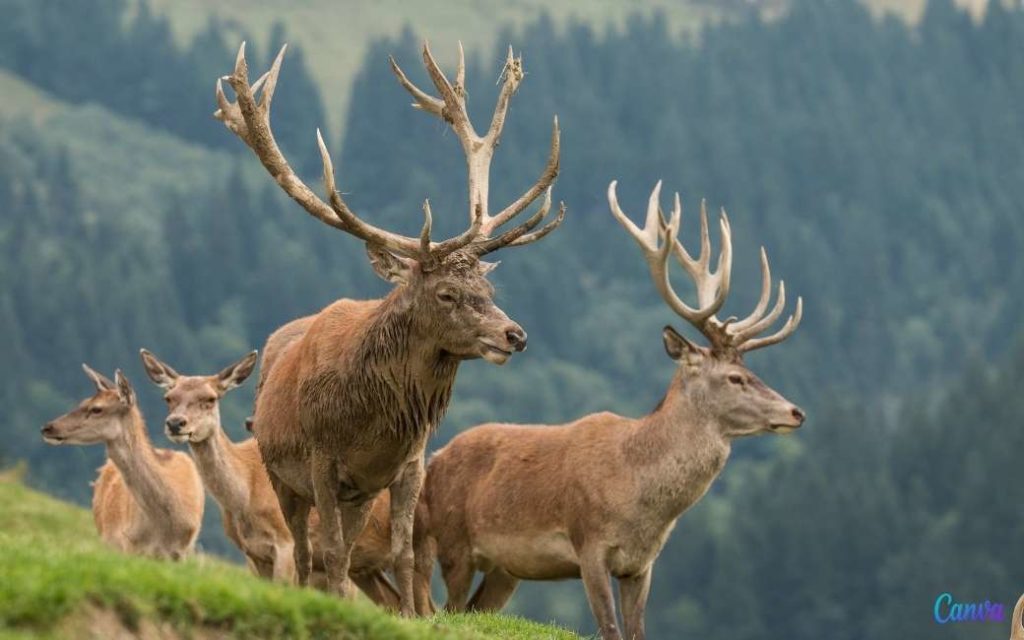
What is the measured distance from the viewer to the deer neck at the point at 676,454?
46.7ft

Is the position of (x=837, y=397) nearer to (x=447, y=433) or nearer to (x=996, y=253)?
(x=447, y=433)

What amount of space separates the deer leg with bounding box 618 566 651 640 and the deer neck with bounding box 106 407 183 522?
3710mm

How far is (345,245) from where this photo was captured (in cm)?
15612

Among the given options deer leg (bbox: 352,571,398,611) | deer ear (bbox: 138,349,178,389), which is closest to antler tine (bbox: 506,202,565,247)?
deer leg (bbox: 352,571,398,611)

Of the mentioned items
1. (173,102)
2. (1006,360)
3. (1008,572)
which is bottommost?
(1008,572)

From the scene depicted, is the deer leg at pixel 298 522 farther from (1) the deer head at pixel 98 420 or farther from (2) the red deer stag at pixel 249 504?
(1) the deer head at pixel 98 420

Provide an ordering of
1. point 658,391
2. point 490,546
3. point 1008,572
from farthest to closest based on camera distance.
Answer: point 658,391, point 1008,572, point 490,546

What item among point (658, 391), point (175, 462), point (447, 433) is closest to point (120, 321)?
point (447, 433)

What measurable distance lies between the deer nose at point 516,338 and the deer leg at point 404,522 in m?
1.19

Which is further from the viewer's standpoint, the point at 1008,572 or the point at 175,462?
the point at 1008,572

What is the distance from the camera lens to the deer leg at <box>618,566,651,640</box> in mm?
13930

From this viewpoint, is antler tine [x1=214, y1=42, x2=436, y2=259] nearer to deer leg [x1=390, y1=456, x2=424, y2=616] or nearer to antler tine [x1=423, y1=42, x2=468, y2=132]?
antler tine [x1=423, y1=42, x2=468, y2=132]

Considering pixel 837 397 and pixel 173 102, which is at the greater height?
pixel 173 102

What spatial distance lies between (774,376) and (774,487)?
53.0 m
